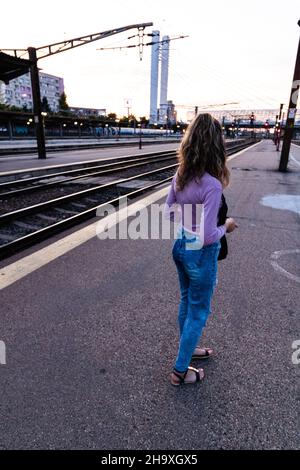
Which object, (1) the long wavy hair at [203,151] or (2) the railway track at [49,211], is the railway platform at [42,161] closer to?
(2) the railway track at [49,211]

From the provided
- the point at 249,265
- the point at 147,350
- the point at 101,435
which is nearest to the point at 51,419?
the point at 101,435

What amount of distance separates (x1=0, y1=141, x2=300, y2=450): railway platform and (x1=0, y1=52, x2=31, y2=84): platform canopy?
1353 cm

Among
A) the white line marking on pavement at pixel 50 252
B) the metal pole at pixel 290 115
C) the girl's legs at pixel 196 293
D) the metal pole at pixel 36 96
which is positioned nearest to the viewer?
the girl's legs at pixel 196 293

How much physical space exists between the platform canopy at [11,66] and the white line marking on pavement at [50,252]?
470 inches

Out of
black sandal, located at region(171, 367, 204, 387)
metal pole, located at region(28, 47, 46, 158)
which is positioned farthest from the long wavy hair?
metal pole, located at region(28, 47, 46, 158)

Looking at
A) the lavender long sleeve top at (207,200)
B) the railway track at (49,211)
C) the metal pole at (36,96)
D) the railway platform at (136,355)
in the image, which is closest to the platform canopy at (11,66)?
the metal pole at (36,96)

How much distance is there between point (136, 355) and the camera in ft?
8.52

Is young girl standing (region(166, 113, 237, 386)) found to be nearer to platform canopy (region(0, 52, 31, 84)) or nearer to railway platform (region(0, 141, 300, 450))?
railway platform (region(0, 141, 300, 450))

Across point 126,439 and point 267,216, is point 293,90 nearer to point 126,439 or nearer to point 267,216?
point 267,216

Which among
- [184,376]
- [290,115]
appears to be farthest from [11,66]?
[184,376]

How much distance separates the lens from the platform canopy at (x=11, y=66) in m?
14.2

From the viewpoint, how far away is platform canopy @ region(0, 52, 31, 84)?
46.5ft

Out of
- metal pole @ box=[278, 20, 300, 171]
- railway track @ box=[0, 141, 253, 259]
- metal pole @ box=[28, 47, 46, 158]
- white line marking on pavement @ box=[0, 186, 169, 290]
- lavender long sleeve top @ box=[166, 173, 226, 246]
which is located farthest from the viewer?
metal pole @ box=[28, 47, 46, 158]

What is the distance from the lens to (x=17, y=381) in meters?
2.29
